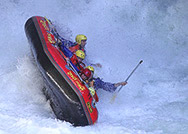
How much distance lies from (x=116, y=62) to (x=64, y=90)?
2.24 meters

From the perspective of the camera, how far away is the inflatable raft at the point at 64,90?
12.5 ft

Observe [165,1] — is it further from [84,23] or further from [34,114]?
[34,114]

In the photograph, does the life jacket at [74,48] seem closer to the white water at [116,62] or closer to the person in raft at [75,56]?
the person in raft at [75,56]

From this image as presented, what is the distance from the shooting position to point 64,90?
3.84 m

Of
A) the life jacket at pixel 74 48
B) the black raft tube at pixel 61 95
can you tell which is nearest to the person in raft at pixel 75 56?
the life jacket at pixel 74 48

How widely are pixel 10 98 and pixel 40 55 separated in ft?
2.86

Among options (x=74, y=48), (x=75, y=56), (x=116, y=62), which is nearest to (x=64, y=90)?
(x=75, y=56)

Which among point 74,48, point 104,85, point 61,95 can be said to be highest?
point 74,48

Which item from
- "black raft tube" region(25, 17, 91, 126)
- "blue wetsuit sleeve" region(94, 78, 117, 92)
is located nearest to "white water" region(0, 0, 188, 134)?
"black raft tube" region(25, 17, 91, 126)

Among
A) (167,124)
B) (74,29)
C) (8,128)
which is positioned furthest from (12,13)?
(167,124)

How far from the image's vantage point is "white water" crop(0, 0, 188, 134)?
4133 mm

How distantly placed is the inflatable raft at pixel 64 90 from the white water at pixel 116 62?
7.3 inches

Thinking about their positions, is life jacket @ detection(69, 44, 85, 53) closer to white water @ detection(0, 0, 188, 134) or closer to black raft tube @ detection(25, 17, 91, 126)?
white water @ detection(0, 0, 188, 134)

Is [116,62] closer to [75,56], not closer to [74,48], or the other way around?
[74,48]
